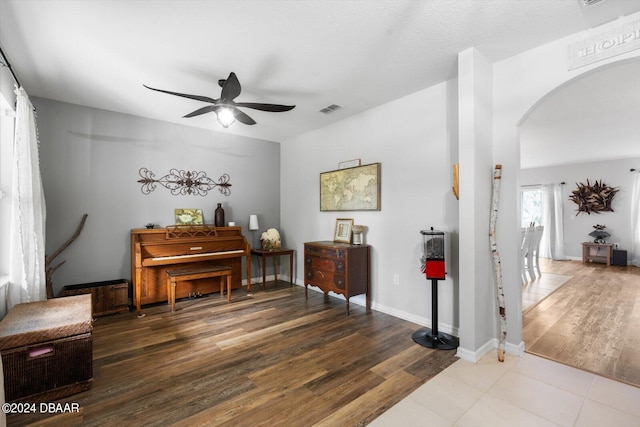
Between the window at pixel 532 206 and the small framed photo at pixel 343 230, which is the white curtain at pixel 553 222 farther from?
the small framed photo at pixel 343 230

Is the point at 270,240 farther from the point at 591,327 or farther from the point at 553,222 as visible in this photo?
the point at 553,222

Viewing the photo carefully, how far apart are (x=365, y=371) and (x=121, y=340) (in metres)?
2.33

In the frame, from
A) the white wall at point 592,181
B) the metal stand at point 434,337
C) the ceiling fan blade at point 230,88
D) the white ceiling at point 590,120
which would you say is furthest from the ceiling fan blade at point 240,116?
the white wall at point 592,181

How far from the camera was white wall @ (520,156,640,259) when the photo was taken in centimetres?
707

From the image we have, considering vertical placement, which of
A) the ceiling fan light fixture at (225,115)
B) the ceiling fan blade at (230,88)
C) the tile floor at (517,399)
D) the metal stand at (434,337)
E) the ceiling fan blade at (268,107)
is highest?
the ceiling fan blade at (230,88)

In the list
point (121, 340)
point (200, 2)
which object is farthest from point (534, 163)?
point (121, 340)

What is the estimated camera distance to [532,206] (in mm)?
8969

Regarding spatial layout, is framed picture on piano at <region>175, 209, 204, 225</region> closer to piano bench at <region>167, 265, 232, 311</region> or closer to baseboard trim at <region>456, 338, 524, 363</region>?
piano bench at <region>167, 265, 232, 311</region>

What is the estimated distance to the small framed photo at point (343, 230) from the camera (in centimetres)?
407

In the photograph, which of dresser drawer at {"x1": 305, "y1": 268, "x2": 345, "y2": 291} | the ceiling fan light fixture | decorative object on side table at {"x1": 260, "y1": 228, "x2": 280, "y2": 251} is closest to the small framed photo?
dresser drawer at {"x1": 305, "y1": 268, "x2": 345, "y2": 291}

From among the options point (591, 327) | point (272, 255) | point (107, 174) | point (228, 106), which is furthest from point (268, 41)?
point (591, 327)

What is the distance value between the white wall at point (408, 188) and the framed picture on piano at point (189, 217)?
6.74 feet

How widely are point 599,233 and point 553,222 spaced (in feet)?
3.35

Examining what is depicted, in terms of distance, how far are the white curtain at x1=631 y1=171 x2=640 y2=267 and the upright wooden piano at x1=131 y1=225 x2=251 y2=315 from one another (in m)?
8.78
